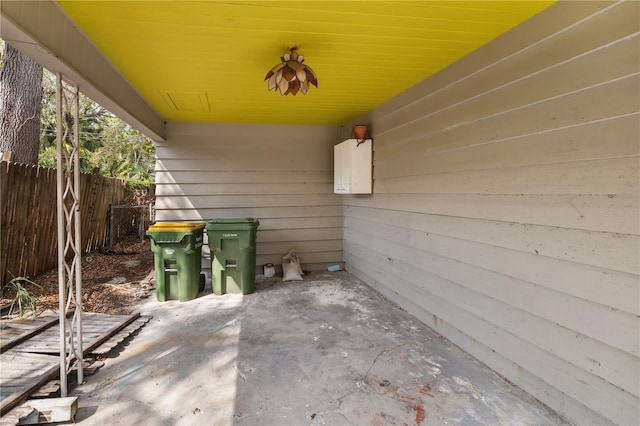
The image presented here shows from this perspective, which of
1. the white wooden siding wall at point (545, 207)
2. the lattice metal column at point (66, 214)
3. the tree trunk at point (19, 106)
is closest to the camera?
the white wooden siding wall at point (545, 207)

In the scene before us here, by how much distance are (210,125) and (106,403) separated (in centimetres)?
406

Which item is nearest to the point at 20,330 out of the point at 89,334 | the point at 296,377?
the point at 89,334

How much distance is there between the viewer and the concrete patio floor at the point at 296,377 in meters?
1.90

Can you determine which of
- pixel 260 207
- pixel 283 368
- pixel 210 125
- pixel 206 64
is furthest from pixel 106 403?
pixel 210 125

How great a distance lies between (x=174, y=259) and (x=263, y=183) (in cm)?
191

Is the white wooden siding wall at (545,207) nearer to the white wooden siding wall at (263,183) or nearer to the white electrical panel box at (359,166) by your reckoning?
the white electrical panel box at (359,166)

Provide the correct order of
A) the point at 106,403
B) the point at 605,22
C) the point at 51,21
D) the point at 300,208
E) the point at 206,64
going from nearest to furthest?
the point at 605,22, the point at 51,21, the point at 106,403, the point at 206,64, the point at 300,208

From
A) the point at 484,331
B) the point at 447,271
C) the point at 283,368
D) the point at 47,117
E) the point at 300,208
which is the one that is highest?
the point at 47,117

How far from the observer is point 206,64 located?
2820mm

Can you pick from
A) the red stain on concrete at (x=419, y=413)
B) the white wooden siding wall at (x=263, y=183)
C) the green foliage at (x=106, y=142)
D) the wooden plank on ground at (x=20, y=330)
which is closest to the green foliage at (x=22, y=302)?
the wooden plank on ground at (x=20, y=330)

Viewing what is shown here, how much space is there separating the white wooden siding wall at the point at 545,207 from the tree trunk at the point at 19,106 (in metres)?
6.01

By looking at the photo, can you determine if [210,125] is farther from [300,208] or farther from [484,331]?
[484,331]

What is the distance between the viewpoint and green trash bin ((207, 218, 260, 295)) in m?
4.24

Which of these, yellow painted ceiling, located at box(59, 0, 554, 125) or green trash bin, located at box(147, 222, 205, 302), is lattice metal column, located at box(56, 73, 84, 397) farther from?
green trash bin, located at box(147, 222, 205, 302)
